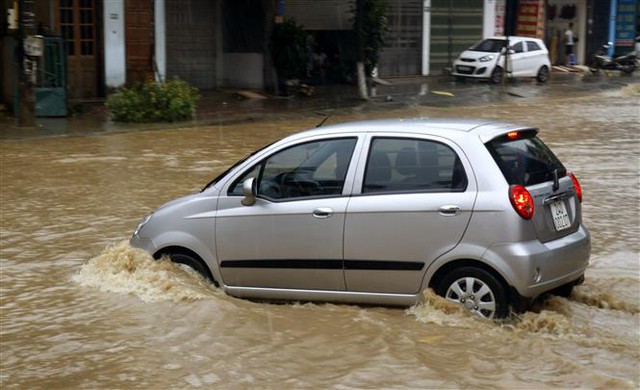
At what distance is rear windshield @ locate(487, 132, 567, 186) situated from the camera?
22.1 ft

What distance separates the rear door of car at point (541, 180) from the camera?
264 inches

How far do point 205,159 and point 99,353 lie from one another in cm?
910

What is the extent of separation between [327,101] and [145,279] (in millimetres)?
17652

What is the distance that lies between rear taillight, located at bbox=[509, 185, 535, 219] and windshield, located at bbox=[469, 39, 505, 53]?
2533 centimetres

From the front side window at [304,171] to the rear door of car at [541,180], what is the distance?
113 centimetres

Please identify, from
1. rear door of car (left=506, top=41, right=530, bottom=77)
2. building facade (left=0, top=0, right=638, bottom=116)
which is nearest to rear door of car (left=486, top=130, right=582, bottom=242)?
building facade (left=0, top=0, right=638, bottom=116)

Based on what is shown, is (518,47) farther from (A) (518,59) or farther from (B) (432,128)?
(B) (432,128)

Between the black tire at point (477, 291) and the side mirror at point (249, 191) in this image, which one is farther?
the side mirror at point (249, 191)

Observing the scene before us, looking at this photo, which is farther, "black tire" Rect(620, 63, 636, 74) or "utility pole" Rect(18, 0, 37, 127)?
"black tire" Rect(620, 63, 636, 74)

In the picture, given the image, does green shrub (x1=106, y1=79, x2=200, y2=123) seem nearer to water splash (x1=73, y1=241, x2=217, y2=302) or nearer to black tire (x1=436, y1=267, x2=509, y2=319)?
water splash (x1=73, y1=241, x2=217, y2=302)

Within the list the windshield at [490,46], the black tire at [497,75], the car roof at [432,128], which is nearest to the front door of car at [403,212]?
the car roof at [432,128]

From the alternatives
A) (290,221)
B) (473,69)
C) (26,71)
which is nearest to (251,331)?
(290,221)

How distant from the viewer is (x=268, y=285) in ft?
24.1

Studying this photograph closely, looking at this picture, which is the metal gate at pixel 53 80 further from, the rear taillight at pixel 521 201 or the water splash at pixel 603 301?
the rear taillight at pixel 521 201
